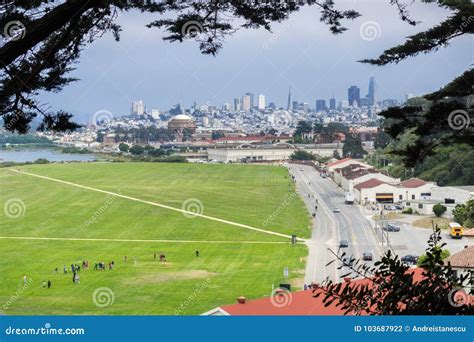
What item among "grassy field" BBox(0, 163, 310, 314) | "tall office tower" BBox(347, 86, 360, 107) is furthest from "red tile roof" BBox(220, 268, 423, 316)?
"tall office tower" BBox(347, 86, 360, 107)

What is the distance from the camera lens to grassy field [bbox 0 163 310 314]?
12953 millimetres

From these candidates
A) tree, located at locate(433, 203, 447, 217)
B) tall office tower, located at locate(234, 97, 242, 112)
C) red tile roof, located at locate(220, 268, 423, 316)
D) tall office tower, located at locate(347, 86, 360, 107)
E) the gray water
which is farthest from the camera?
tall office tower, located at locate(234, 97, 242, 112)

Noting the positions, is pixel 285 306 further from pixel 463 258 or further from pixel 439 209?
pixel 439 209

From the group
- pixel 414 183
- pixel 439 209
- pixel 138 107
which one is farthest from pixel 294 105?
pixel 439 209

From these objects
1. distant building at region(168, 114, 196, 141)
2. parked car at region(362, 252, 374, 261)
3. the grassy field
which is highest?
distant building at region(168, 114, 196, 141)

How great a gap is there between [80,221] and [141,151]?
3689 centimetres

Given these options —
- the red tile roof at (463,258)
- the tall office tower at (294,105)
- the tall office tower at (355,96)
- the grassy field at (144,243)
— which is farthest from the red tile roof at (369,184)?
the tall office tower at (294,105)

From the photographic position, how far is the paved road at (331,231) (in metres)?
15.2

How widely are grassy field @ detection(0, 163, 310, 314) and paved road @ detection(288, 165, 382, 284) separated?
43 centimetres

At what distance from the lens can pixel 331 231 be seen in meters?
21.2

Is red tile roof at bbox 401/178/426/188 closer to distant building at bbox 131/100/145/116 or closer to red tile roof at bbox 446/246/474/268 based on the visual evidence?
red tile roof at bbox 446/246/474/268

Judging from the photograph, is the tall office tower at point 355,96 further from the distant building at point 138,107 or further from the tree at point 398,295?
the tree at point 398,295
